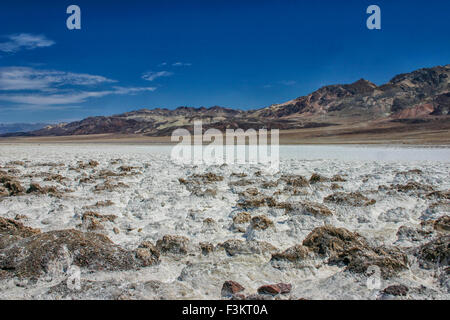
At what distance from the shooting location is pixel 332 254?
3.63 meters

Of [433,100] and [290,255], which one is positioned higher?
[433,100]

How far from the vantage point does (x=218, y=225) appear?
15.6 feet

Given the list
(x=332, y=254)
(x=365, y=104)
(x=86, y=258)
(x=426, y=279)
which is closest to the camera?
(x=426, y=279)

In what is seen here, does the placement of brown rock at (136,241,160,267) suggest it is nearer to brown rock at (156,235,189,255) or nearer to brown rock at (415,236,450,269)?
brown rock at (156,235,189,255)

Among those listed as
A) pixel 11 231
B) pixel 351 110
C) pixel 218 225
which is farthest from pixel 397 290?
pixel 351 110

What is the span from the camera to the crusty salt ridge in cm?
291

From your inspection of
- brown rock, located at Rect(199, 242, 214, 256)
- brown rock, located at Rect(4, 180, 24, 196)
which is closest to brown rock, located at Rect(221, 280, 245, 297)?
brown rock, located at Rect(199, 242, 214, 256)

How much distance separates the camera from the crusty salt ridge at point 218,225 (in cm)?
291

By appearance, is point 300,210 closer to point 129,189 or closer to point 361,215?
point 361,215

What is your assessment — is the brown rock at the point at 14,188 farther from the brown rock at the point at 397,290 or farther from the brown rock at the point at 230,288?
the brown rock at the point at 397,290

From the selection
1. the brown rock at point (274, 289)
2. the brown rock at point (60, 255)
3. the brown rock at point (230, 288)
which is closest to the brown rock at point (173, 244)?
the brown rock at point (60, 255)

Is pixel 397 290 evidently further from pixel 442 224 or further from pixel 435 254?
pixel 442 224
